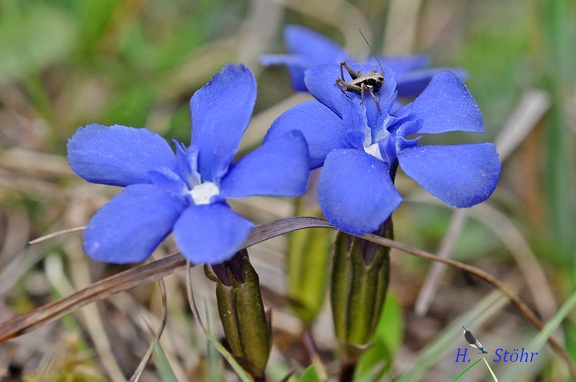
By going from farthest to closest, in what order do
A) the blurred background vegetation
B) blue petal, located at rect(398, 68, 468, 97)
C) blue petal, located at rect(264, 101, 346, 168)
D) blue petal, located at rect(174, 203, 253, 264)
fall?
the blurred background vegetation, blue petal, located at rect(398, 68, 468, 97), blue petal, located at rect(264, 101, 346, 168), blue petal, located at rect(174, 203, 253, 264)

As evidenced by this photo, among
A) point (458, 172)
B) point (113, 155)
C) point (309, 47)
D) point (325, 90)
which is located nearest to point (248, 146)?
point (309, 47)

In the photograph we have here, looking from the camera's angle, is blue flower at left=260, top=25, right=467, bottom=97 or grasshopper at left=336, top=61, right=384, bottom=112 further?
blue flower at left=260, top=25, right=467, bottom=97

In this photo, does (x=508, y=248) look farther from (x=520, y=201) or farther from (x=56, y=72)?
(x=56, y=72)

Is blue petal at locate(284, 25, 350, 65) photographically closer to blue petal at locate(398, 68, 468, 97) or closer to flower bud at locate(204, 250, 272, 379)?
blue petal at locate(398, 68, 468, 97)

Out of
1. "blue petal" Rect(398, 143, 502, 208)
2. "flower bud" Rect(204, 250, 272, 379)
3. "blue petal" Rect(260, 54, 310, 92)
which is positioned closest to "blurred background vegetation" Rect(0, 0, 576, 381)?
"flower bud" Rect(204, 250, 272, 379)

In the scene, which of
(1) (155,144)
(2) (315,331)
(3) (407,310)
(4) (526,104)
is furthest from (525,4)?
(1) (155,144)

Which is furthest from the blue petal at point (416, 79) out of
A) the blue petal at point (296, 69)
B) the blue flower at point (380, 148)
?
the blue flower at point (380, 148)
